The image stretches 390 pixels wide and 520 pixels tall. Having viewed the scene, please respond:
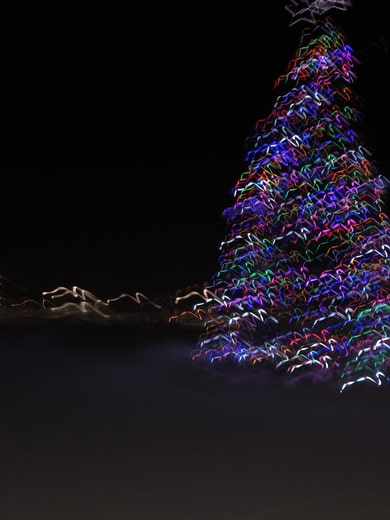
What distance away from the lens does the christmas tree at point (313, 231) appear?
26.0ft

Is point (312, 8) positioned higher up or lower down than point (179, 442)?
higher up

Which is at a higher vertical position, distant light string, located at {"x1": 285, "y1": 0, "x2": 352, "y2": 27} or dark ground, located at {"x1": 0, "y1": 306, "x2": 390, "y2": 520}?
distant light string, located at {"x1": 285, "y1": 0, "x2": 352, "y2": 27}

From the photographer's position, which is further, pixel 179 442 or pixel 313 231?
pixel 313 231

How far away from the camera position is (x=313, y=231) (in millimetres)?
8570

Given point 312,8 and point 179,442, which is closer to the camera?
point 179,442

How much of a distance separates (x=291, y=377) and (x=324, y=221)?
172cm

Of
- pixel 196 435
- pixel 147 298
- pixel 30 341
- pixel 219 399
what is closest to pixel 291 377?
pixel 219 399

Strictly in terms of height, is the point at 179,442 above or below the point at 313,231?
below

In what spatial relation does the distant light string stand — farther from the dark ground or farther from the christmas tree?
the dark ground

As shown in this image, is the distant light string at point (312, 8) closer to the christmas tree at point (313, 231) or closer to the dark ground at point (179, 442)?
the christmas tree at point (313, 231)

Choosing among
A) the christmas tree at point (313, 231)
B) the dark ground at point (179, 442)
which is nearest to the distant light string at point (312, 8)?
the christmas tree at point (313, 231)

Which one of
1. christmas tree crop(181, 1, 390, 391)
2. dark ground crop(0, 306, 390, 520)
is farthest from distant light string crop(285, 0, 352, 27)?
dark ground crop(0, 306, 390, 520)

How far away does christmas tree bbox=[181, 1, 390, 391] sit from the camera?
26.0 feet

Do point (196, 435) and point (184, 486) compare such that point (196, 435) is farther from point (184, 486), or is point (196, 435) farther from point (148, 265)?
point (148, 265)
